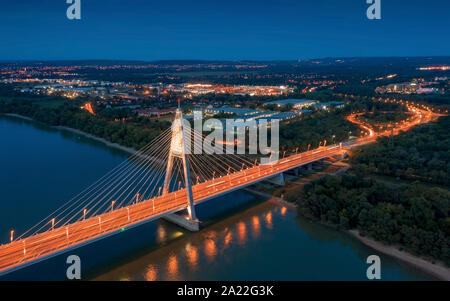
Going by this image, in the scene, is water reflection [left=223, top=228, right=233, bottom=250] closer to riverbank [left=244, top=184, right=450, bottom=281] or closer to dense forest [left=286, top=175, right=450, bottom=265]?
dense forest [left=286, top=175, right=450, bottom=265]

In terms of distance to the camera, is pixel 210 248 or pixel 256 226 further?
pixel 256 226

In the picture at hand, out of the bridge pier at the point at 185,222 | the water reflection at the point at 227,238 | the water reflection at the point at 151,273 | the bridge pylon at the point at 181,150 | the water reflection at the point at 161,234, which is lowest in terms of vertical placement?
the water reflection at the point at 151,273

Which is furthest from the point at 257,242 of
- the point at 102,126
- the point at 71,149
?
the point at 102,126

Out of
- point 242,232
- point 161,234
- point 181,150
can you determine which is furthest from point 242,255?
point 181,150

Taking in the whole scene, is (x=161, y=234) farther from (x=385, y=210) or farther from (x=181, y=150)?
(x=385, y=210)

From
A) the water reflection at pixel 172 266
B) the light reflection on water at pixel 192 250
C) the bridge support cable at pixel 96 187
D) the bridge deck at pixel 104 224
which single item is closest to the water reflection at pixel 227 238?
the light reflection on water at pixel 192 250

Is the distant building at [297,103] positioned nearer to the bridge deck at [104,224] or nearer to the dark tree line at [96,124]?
the dark tree line at [96,124]

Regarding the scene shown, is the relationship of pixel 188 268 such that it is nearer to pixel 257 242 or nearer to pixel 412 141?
pixel 257 242
